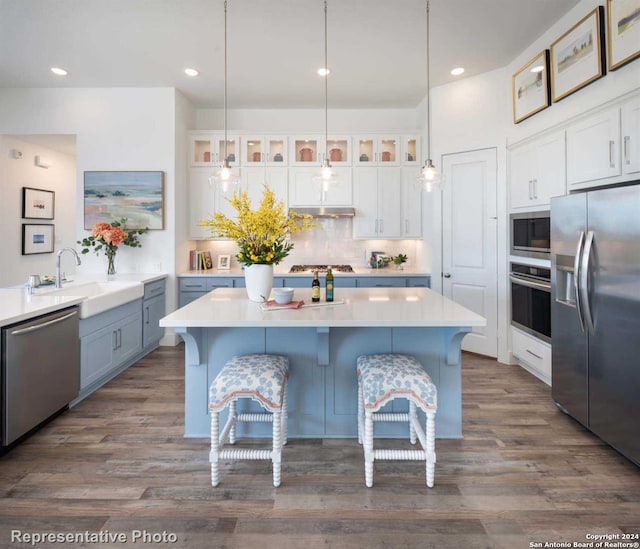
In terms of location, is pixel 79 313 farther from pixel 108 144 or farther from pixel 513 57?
pixel 513 57

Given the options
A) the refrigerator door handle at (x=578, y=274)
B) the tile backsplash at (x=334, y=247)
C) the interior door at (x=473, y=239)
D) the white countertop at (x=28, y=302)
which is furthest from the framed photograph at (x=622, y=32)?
the white countertop at (x=28, y=302)

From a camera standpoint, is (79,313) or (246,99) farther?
(246,99)

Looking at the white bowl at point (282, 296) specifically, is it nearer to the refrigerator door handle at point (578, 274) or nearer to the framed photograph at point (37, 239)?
the refrigerator door handle at point (578, 274)

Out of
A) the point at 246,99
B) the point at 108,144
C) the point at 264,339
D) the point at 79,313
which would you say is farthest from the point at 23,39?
the point at 264,339

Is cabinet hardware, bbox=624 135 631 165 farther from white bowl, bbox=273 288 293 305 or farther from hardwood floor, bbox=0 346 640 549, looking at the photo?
white bowl, bbox=273 288 293 305

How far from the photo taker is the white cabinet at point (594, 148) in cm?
257

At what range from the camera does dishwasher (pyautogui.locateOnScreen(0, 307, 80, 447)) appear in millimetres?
2227

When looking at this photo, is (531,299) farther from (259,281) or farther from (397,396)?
(259,281)

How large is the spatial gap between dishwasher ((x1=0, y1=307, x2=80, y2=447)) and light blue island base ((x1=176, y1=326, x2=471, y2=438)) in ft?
3.16

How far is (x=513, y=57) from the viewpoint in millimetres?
3803

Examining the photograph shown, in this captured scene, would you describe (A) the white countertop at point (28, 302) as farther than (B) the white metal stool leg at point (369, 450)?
Yes

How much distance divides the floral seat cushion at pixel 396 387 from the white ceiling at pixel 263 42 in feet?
9.01

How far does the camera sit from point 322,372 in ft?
8.20

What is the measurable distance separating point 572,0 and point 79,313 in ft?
14.5
